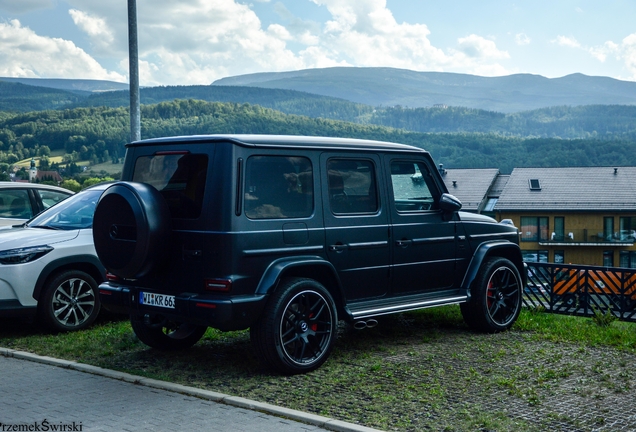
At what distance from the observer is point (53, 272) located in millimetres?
8758

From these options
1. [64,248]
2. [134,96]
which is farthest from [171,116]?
[64,248]

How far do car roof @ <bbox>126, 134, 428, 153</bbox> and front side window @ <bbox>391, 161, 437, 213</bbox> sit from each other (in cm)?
22

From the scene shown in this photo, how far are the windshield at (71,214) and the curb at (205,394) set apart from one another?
7.21 ft

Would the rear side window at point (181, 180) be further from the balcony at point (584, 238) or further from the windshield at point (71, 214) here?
the balcony at point (584, 238)

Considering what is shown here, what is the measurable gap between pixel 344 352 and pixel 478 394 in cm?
187

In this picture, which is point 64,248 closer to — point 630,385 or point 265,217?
point 265,217

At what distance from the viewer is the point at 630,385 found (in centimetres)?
620

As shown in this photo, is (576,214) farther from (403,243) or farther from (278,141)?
(278,141)

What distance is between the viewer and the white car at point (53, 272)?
8.38m

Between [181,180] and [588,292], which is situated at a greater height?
[181,180]

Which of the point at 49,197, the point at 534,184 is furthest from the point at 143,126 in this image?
the point at 49,197

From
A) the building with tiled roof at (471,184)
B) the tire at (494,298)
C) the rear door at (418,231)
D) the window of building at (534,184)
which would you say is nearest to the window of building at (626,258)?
the window of building at (534,184)

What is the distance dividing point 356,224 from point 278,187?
980 millimetres

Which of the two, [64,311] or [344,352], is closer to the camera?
[344,352]
